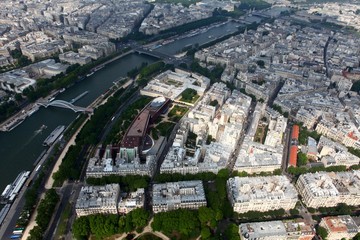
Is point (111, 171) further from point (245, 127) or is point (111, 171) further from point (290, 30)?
point (290, 30)

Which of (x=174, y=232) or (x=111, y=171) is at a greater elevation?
(x=111, y=171)

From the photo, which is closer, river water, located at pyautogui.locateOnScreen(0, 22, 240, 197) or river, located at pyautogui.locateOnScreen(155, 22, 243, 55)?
river water, located at pyautogui.locateOnScreen(0, 22, 240, 197)

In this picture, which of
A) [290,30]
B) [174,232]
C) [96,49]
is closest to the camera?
[174,232]

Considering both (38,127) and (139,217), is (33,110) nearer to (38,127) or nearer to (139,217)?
(38,127)

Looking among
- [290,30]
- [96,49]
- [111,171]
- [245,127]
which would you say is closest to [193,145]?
[245,127]

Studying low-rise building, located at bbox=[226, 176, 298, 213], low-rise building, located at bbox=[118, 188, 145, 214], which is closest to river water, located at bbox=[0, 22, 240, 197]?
low-rise building, located at bbox=[118, 188, 145, 214]

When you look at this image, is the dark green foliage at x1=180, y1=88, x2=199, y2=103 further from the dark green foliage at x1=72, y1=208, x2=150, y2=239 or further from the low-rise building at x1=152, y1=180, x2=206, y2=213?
the dark green foliage at x1=72, y1=208, x2=150, y2=239

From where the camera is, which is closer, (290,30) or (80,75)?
(80,75)
